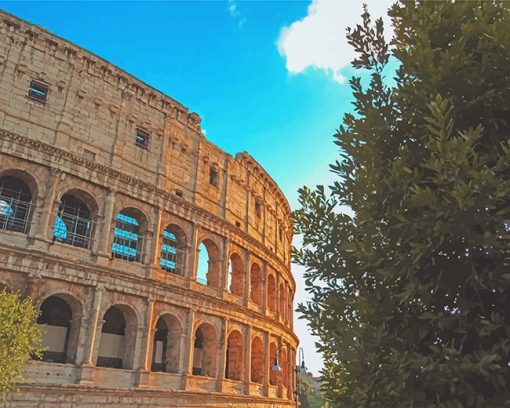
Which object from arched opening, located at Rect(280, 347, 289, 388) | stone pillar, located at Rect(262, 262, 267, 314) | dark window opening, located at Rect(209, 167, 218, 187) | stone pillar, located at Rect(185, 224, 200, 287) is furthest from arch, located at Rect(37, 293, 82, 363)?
arched opening, located at Rect(280, 347, 289, 388)

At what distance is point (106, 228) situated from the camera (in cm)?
1873

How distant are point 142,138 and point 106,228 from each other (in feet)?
18.1

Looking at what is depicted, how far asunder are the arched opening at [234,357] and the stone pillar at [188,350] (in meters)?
3.67

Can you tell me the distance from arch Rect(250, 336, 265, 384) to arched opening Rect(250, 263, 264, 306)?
2.26m

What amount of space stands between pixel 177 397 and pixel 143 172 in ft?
33.4

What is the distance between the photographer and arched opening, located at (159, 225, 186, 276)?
21.8 m

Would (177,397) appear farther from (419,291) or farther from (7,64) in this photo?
(419,291)

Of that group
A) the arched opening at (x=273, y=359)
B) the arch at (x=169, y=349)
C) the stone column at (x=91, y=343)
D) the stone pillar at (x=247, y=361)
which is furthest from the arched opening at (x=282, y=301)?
the stone column at (x=91, y=343)

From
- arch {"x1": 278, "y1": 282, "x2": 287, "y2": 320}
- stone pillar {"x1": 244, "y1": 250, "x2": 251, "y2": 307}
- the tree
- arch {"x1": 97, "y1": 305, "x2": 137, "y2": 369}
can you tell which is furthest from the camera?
arch {"x1": 278, "y1": 282, "x2": 287, "y2": 320}

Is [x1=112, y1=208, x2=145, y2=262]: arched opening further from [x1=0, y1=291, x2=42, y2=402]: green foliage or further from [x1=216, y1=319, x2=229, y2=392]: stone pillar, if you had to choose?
[x1=0, y1=291, x2=42, y2=402]: green foliage

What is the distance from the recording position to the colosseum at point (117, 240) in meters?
16.7

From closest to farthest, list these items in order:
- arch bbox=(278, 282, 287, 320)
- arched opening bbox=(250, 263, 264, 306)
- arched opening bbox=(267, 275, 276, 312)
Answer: arched opening bbox=(250, 263, 264, 306) < arched opening bbox=(267, 275, 276, 312) < arch bbox=(278, 282, 287, 320)

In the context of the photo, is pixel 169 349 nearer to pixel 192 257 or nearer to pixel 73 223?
pixel 192 257

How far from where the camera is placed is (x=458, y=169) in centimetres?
429
